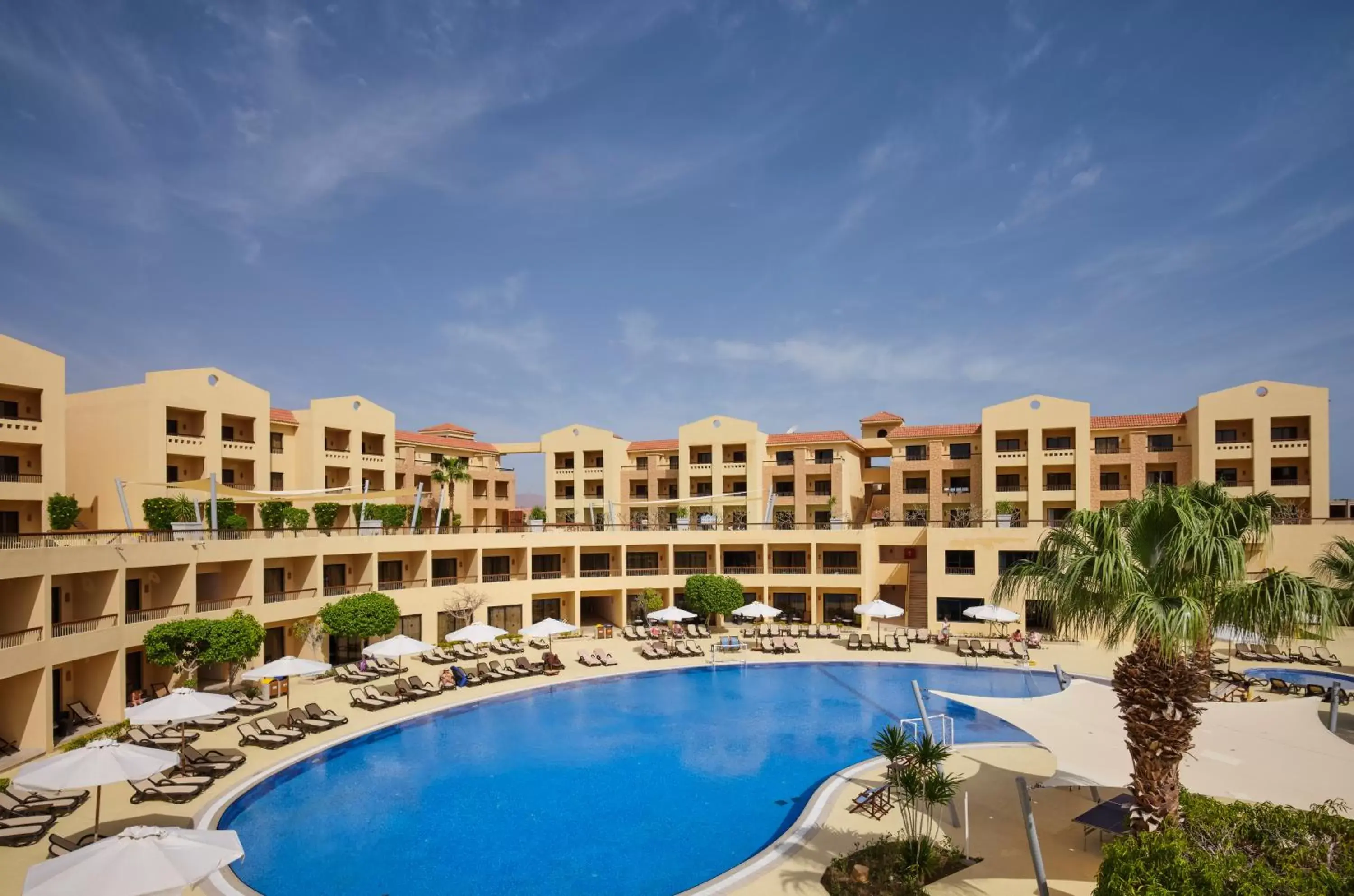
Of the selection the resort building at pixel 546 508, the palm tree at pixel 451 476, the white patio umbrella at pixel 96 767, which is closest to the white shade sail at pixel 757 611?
the resort building at pixel 546 508

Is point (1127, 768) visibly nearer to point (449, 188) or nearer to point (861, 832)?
point (861, 832)

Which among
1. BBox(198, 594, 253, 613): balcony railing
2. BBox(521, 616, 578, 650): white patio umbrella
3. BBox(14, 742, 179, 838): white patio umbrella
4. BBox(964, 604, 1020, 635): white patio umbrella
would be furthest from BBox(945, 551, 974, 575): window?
BBox(14, 742, 179, 838): white patio umbrella

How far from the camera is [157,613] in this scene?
22953 mm

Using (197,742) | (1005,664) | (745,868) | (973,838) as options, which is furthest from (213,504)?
(1005,664)

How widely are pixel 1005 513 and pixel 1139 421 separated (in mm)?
12240

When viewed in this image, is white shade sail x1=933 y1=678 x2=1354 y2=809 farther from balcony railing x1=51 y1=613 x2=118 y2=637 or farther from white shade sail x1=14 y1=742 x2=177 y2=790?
balcony railing x1=51 y1=613 x2=118 y2=637

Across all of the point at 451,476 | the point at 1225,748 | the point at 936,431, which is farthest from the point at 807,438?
the point at 1225,748

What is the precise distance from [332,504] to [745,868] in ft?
91.9

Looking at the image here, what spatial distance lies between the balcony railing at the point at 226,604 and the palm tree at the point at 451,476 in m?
13.5

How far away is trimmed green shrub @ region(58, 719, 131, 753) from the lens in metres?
18.8

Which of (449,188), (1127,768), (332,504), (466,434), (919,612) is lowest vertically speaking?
(919,612)

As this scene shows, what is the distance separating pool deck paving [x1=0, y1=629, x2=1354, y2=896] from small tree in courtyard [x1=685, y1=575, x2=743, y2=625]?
45.4ft

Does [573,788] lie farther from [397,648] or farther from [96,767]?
[397,648]

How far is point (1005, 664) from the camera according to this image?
29.0 meters
